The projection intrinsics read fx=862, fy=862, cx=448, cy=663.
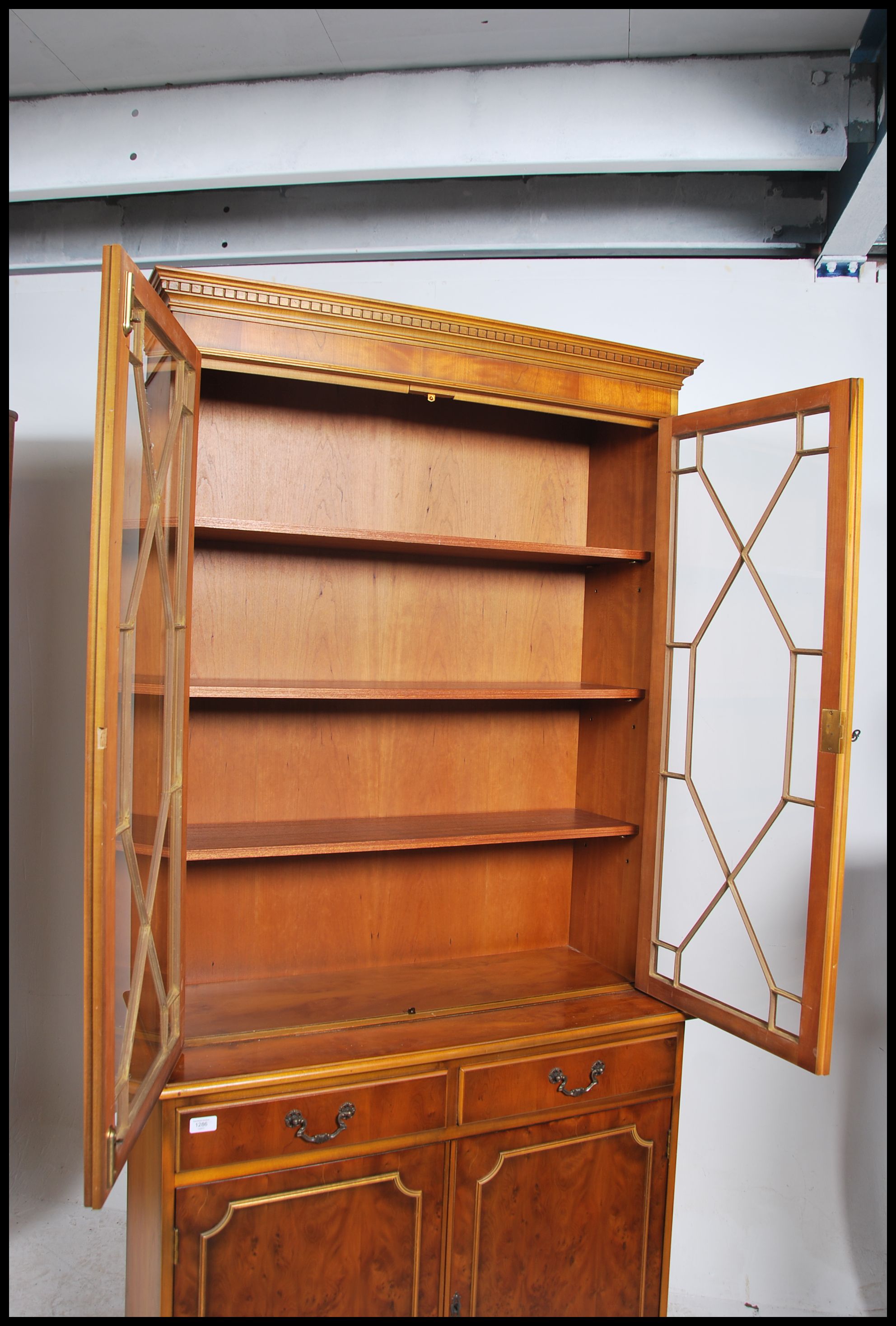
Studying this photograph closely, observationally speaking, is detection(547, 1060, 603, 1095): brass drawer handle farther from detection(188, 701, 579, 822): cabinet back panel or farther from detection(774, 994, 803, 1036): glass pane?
detection(188, 701, 579, 822): cabinet back panel

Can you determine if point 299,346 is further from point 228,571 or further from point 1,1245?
point 1,1245

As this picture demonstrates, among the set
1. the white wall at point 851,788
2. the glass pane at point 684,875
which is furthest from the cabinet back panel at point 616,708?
the white wall at point 851,788

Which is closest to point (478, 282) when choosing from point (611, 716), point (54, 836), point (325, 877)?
point (611, 716)

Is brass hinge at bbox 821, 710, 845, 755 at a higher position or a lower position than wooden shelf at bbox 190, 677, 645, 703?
lower

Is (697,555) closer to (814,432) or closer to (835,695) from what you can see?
(814,432)

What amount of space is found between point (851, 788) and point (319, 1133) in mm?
1868

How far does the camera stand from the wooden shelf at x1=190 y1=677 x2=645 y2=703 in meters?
1.86

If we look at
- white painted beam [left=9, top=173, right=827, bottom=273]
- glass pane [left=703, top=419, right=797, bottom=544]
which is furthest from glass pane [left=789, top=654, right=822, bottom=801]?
white painted beam [left=9, top=173, right=827, bottom=273]

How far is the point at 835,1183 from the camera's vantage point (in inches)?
106

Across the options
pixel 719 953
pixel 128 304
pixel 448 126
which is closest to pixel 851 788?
pixel 719 953

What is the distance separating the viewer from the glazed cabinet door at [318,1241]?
169 centimetres

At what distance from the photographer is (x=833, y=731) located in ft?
5.53

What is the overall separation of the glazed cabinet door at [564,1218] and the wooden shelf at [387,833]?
0.65 meters

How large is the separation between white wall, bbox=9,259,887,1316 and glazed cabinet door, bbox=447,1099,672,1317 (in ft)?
2.27
